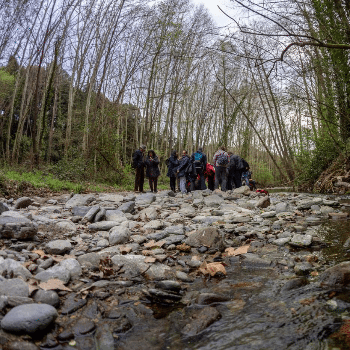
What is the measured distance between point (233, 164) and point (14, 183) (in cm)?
744

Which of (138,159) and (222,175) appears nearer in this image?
(138,159)

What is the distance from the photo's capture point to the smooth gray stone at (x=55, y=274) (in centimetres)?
237

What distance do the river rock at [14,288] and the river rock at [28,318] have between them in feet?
0.80

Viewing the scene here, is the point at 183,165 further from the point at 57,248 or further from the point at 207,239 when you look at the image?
the point at 57,248

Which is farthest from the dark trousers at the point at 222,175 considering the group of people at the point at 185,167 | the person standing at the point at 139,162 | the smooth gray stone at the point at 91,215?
the smooth gray stone at the point at 91,215

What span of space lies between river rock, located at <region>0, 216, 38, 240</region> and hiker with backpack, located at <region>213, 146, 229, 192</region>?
740cm

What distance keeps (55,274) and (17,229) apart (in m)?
1.13

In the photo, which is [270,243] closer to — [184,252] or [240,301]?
[184,252]

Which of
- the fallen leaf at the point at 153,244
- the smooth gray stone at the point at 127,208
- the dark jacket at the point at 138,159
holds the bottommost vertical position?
the fallen leaf at the point at 153,244

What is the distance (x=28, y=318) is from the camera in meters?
1.70

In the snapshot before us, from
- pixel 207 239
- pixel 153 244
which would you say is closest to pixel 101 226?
pixel 153 244

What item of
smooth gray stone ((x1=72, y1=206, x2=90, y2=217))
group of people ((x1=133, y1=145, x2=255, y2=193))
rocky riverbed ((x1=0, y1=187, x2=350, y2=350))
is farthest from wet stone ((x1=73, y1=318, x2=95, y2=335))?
group of people ((x1=133, y1=145, x2=255, y2=193))

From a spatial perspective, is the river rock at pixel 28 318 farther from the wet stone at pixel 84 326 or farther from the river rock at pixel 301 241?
the river rock at pixel 301 241

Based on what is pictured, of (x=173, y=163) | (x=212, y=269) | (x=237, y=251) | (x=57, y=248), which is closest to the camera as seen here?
(x=212, y=269)
